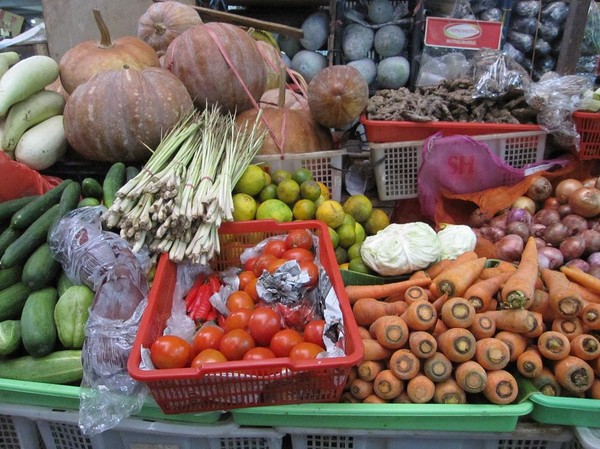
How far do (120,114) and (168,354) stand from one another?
1406mm

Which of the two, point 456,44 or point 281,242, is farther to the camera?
point 456,44

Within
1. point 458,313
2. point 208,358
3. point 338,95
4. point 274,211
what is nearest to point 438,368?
point 458,313

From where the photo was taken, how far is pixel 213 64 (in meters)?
2.68

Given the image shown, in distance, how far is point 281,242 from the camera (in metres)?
1.95

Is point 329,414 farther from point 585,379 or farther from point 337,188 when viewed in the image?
point 337,188

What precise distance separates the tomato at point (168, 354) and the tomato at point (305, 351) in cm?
34

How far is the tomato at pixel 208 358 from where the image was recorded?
1.36m

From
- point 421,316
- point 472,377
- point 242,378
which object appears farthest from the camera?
point 421,316

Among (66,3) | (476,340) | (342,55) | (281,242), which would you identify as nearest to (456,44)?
(342,55)

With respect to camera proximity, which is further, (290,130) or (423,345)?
(290,130)

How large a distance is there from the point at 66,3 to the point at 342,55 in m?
2.61

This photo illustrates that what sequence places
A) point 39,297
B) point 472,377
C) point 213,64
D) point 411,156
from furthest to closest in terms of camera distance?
point 213,64, point 411,156, point 39,297, point 472,377

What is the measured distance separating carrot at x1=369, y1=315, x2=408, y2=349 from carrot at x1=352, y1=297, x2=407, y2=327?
0.12 meters

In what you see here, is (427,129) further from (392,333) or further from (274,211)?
(392,333)
